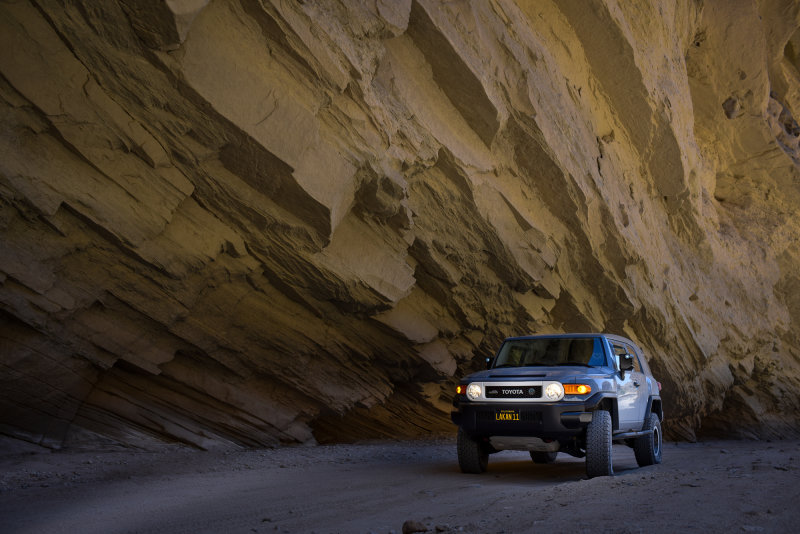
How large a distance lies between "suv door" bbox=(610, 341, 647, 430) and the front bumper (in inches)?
36.7

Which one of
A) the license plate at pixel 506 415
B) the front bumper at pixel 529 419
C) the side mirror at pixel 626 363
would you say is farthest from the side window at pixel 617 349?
the license plate at pixel 506 415

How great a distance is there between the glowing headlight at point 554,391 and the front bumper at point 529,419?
82 millimetres

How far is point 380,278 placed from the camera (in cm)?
1002

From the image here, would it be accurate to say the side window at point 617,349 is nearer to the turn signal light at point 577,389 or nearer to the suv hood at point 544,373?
the suv hood at point 544,373

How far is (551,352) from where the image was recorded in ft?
27.7

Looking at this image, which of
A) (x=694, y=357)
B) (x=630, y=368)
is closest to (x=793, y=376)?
(x=694, y=357)

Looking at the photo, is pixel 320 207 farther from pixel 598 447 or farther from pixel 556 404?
pixel 598 447

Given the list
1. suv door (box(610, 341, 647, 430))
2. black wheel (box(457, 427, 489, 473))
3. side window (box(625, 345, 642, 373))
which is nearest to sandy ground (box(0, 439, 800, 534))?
black wheel (box(457, 427, 489, 473))

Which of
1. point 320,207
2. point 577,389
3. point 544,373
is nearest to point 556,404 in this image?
point 577,389

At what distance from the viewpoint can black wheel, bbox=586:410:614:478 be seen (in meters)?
6.90

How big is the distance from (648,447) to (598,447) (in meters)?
2.35

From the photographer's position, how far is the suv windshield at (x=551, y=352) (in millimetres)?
8141

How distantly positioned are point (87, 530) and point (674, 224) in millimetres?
16512

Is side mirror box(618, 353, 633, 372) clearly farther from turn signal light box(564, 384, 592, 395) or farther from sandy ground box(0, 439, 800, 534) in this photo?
sandy ground box(0, 439, 800, 534)
